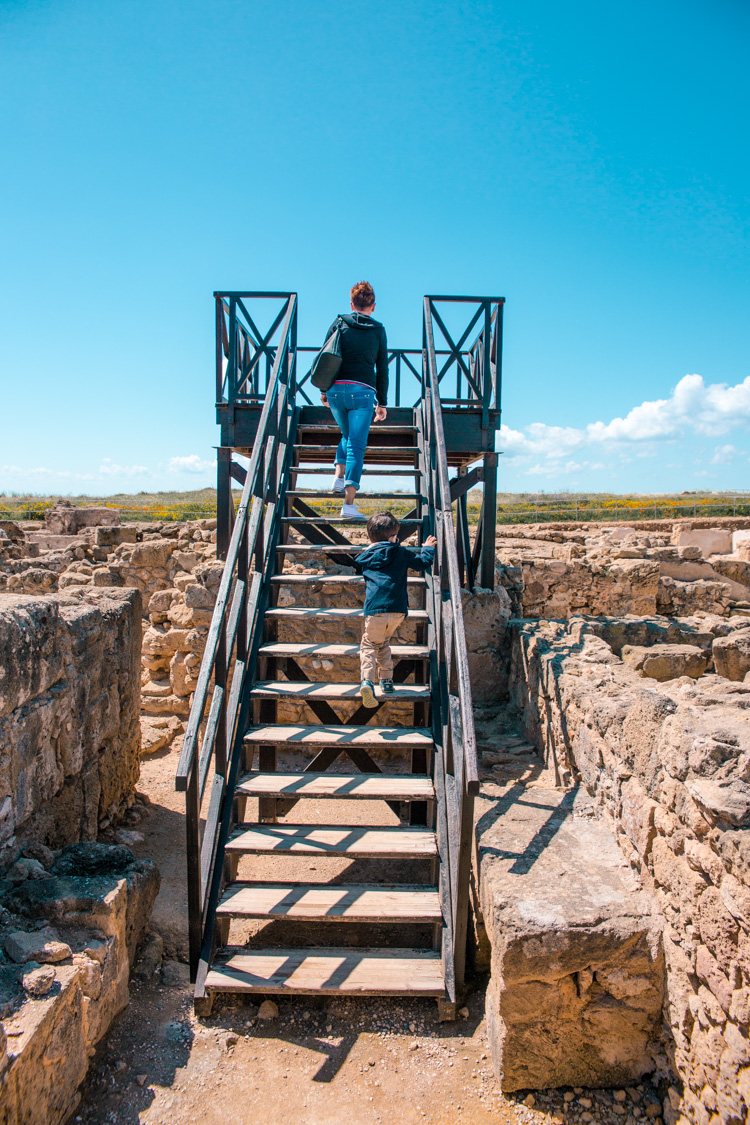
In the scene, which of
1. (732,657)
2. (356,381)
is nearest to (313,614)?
(356,381)

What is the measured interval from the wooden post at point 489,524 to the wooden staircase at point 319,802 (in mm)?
1523

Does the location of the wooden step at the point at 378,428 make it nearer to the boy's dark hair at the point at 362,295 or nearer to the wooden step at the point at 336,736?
the boy's dark hair at the point at 362,295

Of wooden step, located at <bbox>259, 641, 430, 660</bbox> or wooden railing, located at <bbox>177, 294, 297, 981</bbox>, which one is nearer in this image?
wooden railing, located at <bbox>177, 294, 297, 981</bbox>

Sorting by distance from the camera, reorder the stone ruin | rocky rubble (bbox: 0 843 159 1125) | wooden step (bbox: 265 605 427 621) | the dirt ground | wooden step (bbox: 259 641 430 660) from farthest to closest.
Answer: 1. wooden step (bbox: 265 605 427 621)
2. wooden step (bbox: 259 641 430 660)
3. the dirt ground
4. the stone ruin
5. rocky rubble (bbox: 0 843 159 1125)

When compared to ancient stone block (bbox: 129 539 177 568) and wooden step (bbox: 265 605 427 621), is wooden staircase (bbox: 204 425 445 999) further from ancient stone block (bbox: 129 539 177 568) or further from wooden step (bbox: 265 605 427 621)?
ancient stone block (bbox: 129 539 177 568)

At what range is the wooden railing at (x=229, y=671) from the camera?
2.97 m

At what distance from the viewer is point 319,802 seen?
553 centimetres

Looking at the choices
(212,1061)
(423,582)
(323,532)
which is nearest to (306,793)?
(212,1061)

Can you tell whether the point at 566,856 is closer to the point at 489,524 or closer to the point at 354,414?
the point at 354,414

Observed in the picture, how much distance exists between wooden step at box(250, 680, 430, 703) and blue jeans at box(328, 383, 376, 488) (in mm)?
1799

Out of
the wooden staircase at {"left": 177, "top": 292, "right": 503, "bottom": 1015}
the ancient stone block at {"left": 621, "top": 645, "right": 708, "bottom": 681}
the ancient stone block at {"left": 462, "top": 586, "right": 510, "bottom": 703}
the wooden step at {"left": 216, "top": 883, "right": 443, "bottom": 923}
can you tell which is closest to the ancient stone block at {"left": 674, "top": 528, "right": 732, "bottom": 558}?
the ancient stone block at {"left": 462, "top": 586, "right": 510, "bottom": 703}

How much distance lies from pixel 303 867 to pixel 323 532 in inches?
127

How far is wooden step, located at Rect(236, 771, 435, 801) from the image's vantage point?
3.50 metres

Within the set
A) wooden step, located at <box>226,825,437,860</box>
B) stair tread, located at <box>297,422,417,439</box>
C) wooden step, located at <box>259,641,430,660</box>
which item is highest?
stair tread, located at <box>297,422,417,439</box>
